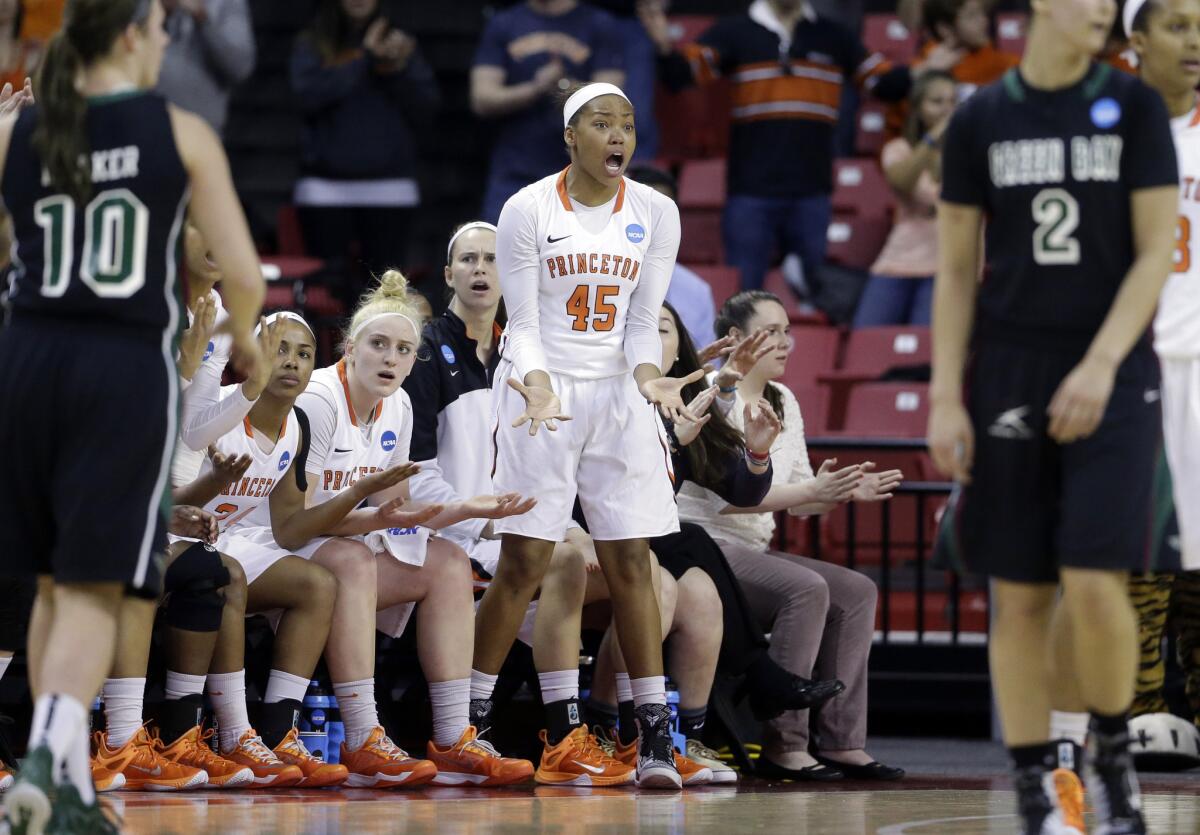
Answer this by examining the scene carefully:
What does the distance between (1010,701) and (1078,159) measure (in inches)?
44.5

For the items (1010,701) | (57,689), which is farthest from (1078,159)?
(57,689)

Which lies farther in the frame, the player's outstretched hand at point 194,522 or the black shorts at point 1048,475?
the player's outstretched hand at point 194,522

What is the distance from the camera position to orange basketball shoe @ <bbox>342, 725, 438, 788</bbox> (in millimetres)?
5703

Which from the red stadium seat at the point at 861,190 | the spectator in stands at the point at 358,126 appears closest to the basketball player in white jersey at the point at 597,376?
the spectator in stands at the point at 358,126

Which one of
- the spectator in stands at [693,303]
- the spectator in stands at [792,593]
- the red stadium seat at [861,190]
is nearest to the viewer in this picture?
the spectator in stands at [792,593]

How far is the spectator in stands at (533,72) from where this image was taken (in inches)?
388

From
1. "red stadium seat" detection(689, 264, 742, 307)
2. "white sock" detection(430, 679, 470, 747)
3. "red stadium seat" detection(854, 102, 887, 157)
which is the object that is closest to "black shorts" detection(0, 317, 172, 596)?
"white sock" detection(430, 679, 470, 747)

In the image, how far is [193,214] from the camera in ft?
12.6

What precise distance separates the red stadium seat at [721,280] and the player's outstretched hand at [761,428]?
11.3 feet

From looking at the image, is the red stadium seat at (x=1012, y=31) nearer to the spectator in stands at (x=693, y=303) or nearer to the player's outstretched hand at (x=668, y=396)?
the spectator in stands at (x=693, y=303)

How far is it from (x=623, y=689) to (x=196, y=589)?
1.43m

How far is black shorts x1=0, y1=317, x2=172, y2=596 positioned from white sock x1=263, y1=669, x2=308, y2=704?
2.07 m

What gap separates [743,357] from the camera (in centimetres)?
574

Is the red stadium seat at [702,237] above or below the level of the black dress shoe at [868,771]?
above
